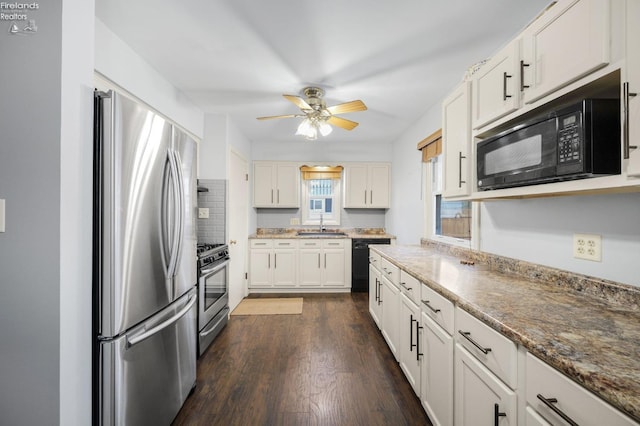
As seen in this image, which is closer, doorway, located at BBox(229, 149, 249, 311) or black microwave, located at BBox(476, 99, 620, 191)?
black microwave, located at BBox(476, 99, 620, 191)

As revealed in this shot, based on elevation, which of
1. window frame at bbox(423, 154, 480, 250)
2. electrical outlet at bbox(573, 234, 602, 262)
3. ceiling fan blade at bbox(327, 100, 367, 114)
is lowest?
electrical outlet at bbox(573, 234, 602, 262)

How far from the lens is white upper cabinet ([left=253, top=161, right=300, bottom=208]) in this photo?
4516 mm

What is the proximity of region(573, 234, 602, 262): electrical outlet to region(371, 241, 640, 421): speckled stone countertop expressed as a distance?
0.33 ft

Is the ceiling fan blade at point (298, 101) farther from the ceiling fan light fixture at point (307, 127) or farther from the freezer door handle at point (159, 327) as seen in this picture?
the freezer door handle at point (159, 327)

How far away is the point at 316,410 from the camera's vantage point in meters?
1.75

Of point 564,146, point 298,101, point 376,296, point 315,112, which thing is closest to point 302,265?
point 376,296

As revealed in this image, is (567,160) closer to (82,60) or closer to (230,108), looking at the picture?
(82,60)

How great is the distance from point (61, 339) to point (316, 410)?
4.77 feet

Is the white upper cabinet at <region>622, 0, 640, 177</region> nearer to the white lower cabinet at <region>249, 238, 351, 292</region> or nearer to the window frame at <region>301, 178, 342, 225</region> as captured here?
the white lower cabinet at <region>249, 238, 351, 292</region>

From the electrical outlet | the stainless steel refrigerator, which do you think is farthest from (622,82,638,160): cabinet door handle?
the stainless steel refrigerator

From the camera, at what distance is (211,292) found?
2641 mm

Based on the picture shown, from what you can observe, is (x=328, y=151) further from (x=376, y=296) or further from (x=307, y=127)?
(x=376, y=296)

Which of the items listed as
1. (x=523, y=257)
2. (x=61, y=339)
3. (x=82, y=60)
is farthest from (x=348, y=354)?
(x=82, y=60)

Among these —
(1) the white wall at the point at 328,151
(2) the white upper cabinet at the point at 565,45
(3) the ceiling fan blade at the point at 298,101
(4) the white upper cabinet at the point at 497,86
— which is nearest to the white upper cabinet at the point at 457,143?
(4) the white upper cabinet at the point at 497,86
